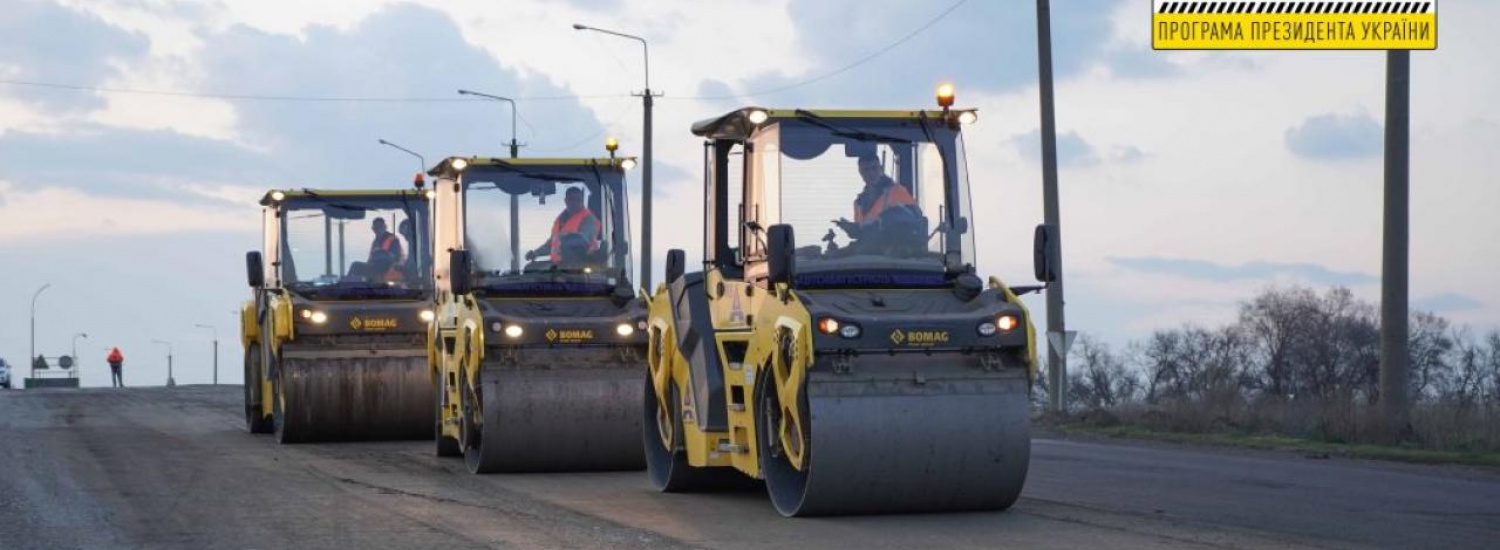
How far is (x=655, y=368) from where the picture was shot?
1630 centimetres

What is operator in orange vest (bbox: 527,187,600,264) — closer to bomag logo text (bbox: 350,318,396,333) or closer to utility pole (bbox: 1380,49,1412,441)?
bomag logo text (bbox: 350,318,396,333)

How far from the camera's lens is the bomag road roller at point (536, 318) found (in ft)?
60.5

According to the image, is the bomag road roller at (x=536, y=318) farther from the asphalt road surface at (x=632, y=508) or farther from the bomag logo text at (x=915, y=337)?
the bomag logo text at (x=915, y=337)

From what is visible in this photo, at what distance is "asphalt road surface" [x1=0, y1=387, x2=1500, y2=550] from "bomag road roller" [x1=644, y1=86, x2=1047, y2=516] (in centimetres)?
36

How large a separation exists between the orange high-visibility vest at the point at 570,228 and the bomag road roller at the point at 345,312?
4423 millimetres

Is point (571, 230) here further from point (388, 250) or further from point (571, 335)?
point (388, 250)

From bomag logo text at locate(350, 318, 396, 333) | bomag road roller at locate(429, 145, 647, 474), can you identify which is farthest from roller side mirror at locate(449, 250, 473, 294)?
bomag logo text at locate(350, 318, 396, 333)

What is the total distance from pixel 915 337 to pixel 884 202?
141 centimetres

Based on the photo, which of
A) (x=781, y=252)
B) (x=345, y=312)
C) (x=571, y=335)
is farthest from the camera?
(x=345, y=312)

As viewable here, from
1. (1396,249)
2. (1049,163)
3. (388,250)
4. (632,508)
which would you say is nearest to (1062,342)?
(1049,163)

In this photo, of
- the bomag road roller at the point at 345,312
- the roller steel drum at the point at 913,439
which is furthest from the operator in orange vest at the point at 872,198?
the bomag road roller at the point at 345,312

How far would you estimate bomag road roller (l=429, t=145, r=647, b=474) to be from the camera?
18453 mm

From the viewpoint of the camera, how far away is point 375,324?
23.5 m

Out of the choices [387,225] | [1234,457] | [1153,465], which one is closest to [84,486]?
[387,225]
